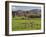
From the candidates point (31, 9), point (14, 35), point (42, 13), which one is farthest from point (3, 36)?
point (42, 13)

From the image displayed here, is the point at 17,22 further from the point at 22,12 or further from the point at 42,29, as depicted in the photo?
the point at 42,29

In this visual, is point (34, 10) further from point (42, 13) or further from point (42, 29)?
point (42, 29)

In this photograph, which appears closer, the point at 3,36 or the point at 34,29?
the point at 3,36

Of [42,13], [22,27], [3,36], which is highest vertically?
[42,13]

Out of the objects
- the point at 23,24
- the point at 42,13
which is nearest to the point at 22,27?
the point at 23,24

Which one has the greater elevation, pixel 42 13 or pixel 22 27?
pixel 42 13

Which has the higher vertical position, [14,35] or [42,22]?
[42,22]
